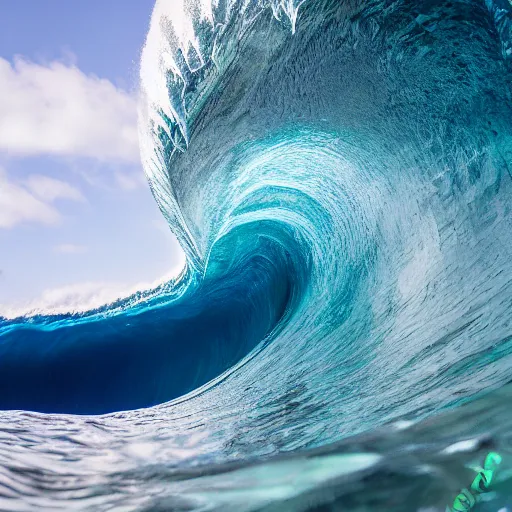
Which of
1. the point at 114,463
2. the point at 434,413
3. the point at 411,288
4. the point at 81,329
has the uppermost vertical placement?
the point at 81,329

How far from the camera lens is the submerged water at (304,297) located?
123 cm

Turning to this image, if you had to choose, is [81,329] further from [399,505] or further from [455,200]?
[399,505]

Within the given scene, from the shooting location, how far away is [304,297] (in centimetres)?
545

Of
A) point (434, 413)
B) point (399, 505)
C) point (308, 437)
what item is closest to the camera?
point (399, 505)

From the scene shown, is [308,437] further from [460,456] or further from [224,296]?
[224,296]

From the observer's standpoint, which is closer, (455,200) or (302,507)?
(302,507)

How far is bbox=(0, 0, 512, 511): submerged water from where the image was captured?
4.05 feet

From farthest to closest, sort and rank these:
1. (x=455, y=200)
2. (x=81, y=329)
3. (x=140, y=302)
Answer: (x=140, y=302) < (x=81, y=329) < (x=455, y=200)

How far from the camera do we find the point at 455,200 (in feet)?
9.78

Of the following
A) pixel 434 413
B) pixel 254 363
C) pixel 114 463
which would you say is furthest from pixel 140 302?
pixel 434 413

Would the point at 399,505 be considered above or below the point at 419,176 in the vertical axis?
below

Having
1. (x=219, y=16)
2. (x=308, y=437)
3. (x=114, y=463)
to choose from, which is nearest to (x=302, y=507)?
(x=308, y=437)

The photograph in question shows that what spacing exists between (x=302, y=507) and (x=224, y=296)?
580 centimetres

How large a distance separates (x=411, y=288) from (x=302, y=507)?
2406 mm
